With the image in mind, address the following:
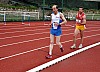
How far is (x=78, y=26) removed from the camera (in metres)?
9.57

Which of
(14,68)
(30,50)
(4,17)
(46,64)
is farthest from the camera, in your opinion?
(4,17)

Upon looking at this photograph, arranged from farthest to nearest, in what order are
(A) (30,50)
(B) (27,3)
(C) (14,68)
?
1. (B) (27,3)
2. (A) (30,50)
3. (C) (14,68)

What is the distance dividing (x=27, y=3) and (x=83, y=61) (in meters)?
36.4

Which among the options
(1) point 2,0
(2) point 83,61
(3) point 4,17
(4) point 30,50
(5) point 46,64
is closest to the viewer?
(5) point 46,64

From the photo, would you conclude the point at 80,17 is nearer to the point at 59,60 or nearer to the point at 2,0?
the point at 59,60

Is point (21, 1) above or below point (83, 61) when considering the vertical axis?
above

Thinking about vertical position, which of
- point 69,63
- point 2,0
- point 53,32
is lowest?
point 69,63

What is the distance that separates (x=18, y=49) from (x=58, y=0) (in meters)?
37.2

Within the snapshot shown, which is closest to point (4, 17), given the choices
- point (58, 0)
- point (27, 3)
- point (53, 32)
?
point (53, 32)

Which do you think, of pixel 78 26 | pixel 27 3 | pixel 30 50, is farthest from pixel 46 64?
pixel 27 3

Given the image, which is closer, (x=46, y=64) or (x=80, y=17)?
(x=46, y=64)

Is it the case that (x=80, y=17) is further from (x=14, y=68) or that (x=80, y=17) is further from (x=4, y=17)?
(x=4, y=17)

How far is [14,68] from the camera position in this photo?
6.41 metres

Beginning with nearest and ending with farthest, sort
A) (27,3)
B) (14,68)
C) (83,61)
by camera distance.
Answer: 1. (14,68)
2. (83,61)
3. (27,3)
